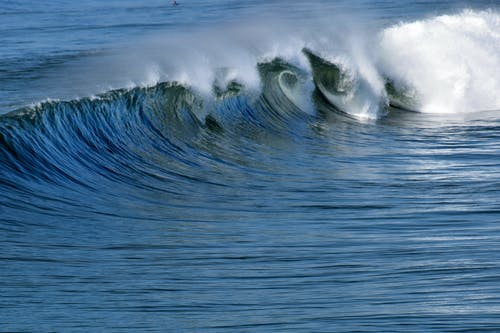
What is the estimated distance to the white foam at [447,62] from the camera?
1867 centimetres

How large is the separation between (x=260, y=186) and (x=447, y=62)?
34.0ft

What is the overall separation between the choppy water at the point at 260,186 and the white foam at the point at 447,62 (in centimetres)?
5

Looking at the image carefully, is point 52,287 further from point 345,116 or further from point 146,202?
point 345,116

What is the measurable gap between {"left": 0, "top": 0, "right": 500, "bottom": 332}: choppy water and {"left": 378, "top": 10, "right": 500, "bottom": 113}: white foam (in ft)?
0.16

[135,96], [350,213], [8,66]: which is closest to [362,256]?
[350,213]

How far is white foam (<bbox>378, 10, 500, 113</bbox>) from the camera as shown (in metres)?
18.7

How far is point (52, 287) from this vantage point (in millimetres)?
6574

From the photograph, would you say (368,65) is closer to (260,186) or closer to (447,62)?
(447,62)

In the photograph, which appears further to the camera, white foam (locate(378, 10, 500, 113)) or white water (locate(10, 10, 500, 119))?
white foam (locate(378, 10, 500, 113))

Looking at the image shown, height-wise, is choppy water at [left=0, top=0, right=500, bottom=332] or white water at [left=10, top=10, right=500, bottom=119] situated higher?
white water at [left=10, top=10, right=500, bottom=119]

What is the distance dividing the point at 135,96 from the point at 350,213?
6.75 m

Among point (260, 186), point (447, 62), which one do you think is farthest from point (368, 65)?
point (260, 186)

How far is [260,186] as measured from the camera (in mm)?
10742

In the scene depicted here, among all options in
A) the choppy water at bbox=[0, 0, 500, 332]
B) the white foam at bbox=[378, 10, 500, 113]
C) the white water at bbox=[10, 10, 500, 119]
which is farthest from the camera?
the white foam at bbox=[378, 10, 500, 113]
